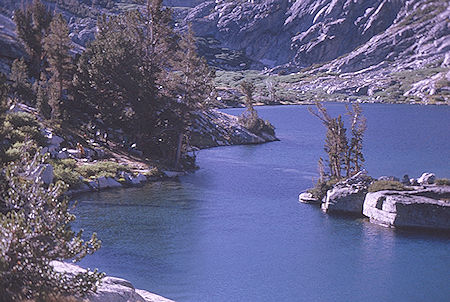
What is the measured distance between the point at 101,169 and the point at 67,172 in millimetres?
5108

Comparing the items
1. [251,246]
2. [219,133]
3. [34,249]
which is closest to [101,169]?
[251,246]

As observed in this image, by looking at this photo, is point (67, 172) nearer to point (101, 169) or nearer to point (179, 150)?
point (101, 169)

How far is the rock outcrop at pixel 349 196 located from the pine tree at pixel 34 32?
142ft

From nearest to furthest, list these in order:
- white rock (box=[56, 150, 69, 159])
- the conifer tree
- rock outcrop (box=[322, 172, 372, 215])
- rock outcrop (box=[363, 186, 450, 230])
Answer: rock outcrop (box=[363, 186, 450, 230])
rock outcrop (box=[322, 172, 372, 215])
white rock (box=[56, 150, 69, 159])
the conifer tree

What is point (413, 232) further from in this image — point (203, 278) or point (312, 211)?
point (203, 278)

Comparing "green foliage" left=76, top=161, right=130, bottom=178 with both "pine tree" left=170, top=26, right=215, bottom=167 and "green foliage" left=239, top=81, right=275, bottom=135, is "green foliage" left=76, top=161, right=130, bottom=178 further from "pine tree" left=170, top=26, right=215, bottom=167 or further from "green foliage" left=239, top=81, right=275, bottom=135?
"green foliage" left=239, top=81, right=275, bottom=135

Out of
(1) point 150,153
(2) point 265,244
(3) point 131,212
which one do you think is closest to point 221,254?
(2) point 265,244

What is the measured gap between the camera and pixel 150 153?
6091cm

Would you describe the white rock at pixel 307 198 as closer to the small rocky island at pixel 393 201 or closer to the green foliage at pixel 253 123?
the small rocky island at pixel 393 201

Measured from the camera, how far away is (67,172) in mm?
44344

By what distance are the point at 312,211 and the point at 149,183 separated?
17.6 m

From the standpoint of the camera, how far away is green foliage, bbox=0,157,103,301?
13633mm

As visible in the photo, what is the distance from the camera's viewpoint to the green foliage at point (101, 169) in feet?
155

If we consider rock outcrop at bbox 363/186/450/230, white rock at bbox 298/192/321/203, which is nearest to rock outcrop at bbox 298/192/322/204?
white rock at bbox 298/192/321/203
